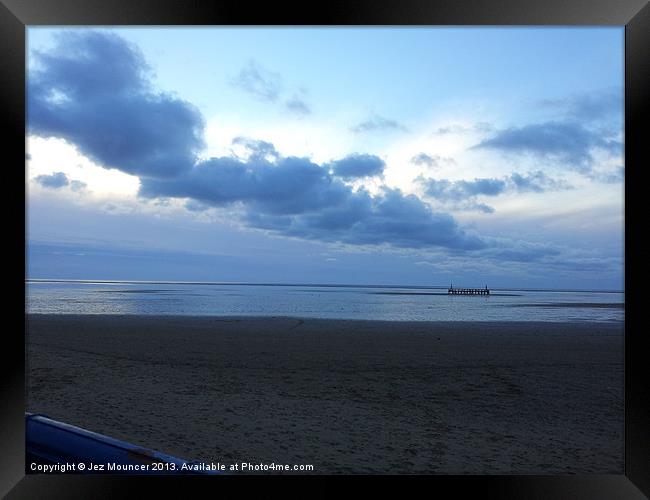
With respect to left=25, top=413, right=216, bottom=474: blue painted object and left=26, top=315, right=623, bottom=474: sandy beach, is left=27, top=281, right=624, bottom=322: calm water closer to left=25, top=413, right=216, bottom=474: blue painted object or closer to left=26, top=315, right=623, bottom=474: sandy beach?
left=26, top=315, right=623, bottom=474: sandy beach

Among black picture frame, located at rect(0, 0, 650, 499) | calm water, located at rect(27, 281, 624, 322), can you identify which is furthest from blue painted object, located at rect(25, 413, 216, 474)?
calm water, located at rect(27, 281, 624, 322)

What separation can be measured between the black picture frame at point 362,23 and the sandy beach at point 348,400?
5.54ft

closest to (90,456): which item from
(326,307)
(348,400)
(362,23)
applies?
(362,23)

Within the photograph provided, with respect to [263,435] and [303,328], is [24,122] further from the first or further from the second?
[303,328]

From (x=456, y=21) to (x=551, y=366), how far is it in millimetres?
8685

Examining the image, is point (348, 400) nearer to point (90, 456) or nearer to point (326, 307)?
point (90, 456)

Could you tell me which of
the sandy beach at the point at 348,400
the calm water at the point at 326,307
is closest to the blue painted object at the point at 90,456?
the sandy beach at the point at 348,400

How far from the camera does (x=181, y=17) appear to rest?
2.62 meters

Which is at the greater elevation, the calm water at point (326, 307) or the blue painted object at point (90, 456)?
the blue painted object at point (90, 456)

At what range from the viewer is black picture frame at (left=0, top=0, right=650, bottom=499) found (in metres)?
2.45

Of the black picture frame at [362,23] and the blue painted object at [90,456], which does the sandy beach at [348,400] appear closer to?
the blue painted object at [90,456]

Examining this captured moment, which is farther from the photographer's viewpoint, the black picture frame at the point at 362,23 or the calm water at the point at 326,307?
the calm water at the point at 326,307

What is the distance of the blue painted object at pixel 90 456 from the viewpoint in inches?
106

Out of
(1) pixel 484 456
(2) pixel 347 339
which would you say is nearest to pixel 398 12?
→ (1) pixel 484 456
